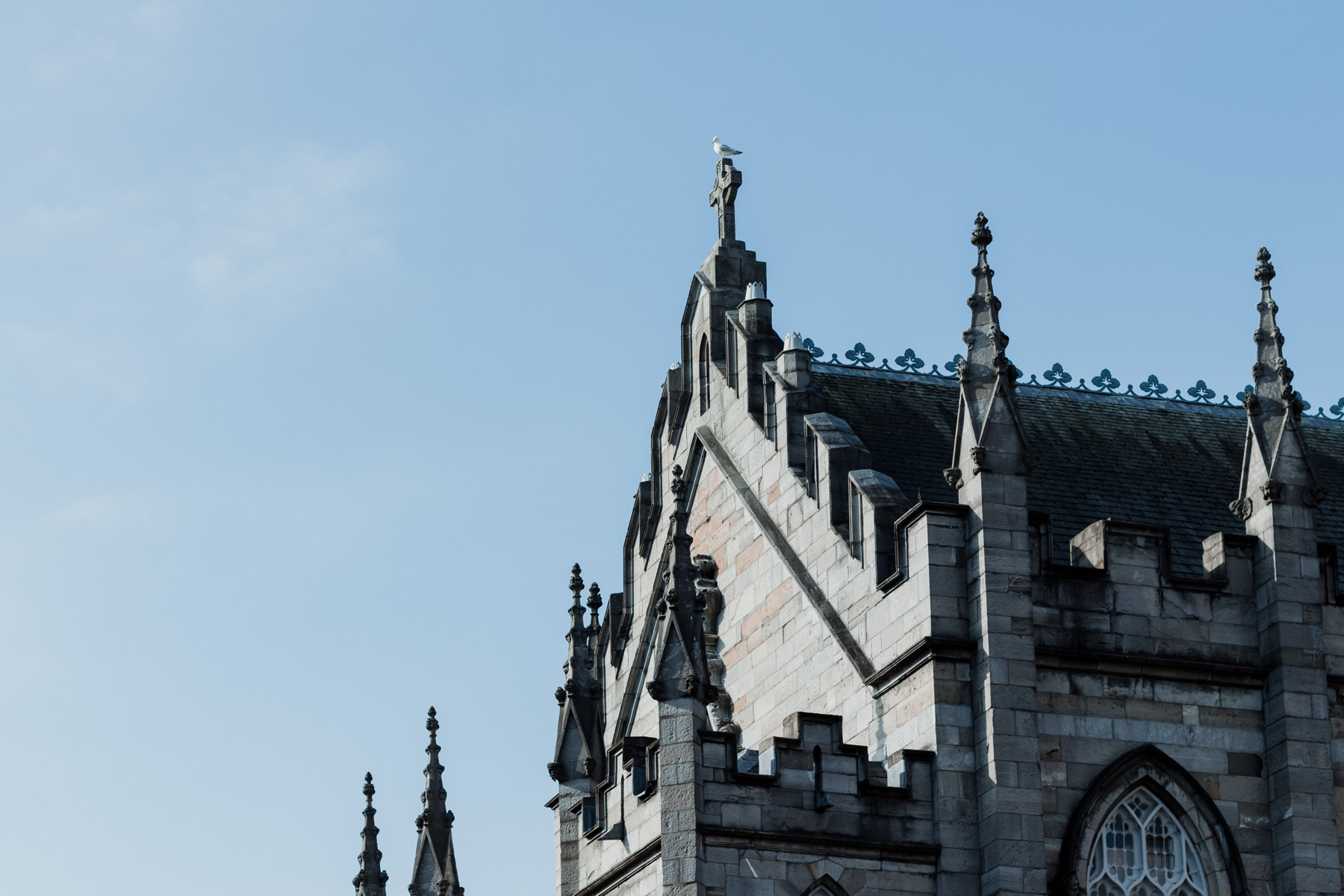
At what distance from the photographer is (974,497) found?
2683 cm

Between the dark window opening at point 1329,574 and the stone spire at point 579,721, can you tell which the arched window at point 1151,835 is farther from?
the stone spire at point 579,721

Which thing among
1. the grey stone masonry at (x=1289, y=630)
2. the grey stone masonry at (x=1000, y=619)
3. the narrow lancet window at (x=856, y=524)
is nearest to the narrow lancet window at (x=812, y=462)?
the narrow lancet window at (x=856, y=524)

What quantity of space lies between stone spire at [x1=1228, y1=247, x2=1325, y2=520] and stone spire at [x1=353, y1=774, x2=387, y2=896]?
617 inches

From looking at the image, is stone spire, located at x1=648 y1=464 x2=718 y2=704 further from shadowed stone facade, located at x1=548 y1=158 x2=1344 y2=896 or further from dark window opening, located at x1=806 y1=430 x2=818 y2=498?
dark window opening, located at x1=806 y1=430 x2=818 y2=498

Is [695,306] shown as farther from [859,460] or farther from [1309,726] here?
[1309,726]

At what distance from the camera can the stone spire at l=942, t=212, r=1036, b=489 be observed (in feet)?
88.6

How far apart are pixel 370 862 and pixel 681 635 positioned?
12146 millimetres

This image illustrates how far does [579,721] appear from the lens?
110 feet

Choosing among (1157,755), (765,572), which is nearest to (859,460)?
(765,572)

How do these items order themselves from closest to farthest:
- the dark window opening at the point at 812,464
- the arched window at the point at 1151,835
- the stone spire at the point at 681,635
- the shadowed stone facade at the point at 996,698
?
the shadowed stone facade at the point at 996,698 < the arched window at the point at 1151,835 < the stone spire at the point at 681,635 < the dark window opening at the point at 812,464

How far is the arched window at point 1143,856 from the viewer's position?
26.2 meters

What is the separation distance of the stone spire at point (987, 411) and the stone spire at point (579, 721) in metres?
8.64

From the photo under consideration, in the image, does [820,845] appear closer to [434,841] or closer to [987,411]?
[987,411]

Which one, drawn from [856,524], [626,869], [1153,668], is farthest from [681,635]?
[1153,668]
